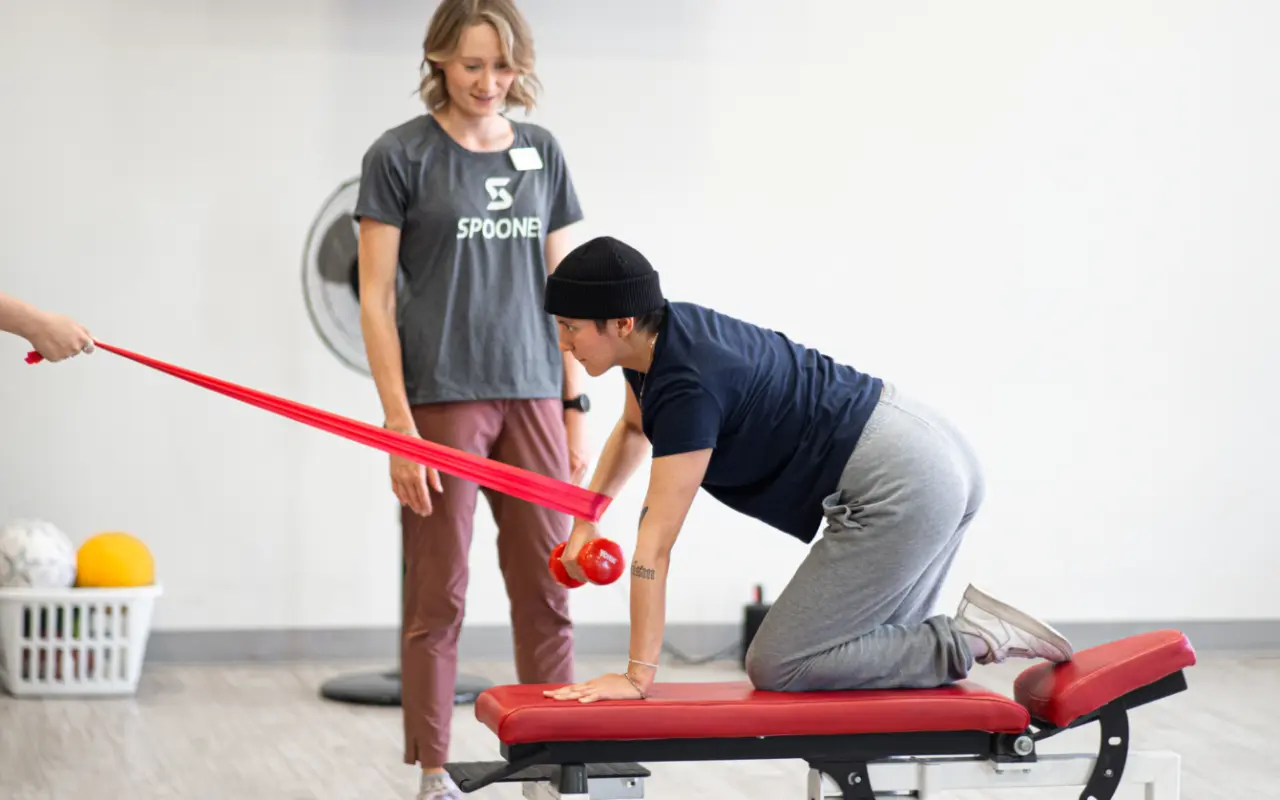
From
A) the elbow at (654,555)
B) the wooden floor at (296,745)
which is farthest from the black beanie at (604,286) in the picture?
the wooden floor at (296,745)

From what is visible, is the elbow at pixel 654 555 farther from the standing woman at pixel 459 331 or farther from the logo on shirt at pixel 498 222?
the logo on shirt at pixel 498 222

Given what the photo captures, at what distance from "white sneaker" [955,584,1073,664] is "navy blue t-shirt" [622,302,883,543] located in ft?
0.91

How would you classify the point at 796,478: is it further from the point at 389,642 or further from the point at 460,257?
the point at 389,642

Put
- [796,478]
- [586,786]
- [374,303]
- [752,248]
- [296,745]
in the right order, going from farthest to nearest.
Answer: [752,248], [296,745], [374,303], [796,478], [586,786]

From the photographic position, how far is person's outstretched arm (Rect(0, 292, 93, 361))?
268cm

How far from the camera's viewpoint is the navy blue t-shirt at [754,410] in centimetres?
222

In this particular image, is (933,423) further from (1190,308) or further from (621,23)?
(1190,308)

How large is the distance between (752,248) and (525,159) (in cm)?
177

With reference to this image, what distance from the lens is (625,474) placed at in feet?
8.09

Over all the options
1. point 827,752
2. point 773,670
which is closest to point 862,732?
point 827,752

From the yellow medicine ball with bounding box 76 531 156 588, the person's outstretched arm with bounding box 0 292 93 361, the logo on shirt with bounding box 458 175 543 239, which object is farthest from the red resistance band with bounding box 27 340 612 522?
the yellow medicine ball with bounding box 76 531 156 588

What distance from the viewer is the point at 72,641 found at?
3.88 m

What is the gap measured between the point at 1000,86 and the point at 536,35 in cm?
138

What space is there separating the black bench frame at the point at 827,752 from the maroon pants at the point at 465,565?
480 millimetres
